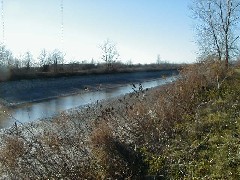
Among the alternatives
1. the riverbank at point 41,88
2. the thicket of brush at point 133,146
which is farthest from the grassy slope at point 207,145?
the riverbank at point 41,88

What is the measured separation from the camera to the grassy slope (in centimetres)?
702

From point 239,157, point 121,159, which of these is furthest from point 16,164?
point 239,157

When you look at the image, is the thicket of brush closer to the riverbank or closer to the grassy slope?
the grassy slope

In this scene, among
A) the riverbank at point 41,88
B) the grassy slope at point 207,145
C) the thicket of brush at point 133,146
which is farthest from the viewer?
the riverbank at point 41,88

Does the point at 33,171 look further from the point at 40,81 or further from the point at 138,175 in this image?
the point at 40,81

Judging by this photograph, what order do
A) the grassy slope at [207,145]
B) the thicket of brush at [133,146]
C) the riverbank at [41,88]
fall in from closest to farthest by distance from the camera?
the grassy slope at [207,145]
the thicket of brush at [133,146]
the riverbank at [41,88]

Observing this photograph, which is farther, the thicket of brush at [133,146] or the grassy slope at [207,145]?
the thicket of brush at [133,146]

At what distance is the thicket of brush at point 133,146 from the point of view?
24.2 feet

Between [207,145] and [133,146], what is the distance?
165 centimetres

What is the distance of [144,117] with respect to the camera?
9820 millimetres

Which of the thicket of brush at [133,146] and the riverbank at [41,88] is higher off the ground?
the thicket of brush at [133,146]

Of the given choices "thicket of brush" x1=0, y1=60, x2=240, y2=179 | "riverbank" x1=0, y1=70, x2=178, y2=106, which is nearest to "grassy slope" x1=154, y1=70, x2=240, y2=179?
"thicket of brush" x1=0, y1=60, x2=240, y2=179

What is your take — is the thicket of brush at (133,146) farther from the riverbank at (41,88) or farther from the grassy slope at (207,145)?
the riverbank at (41,88)

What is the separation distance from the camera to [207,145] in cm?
834
